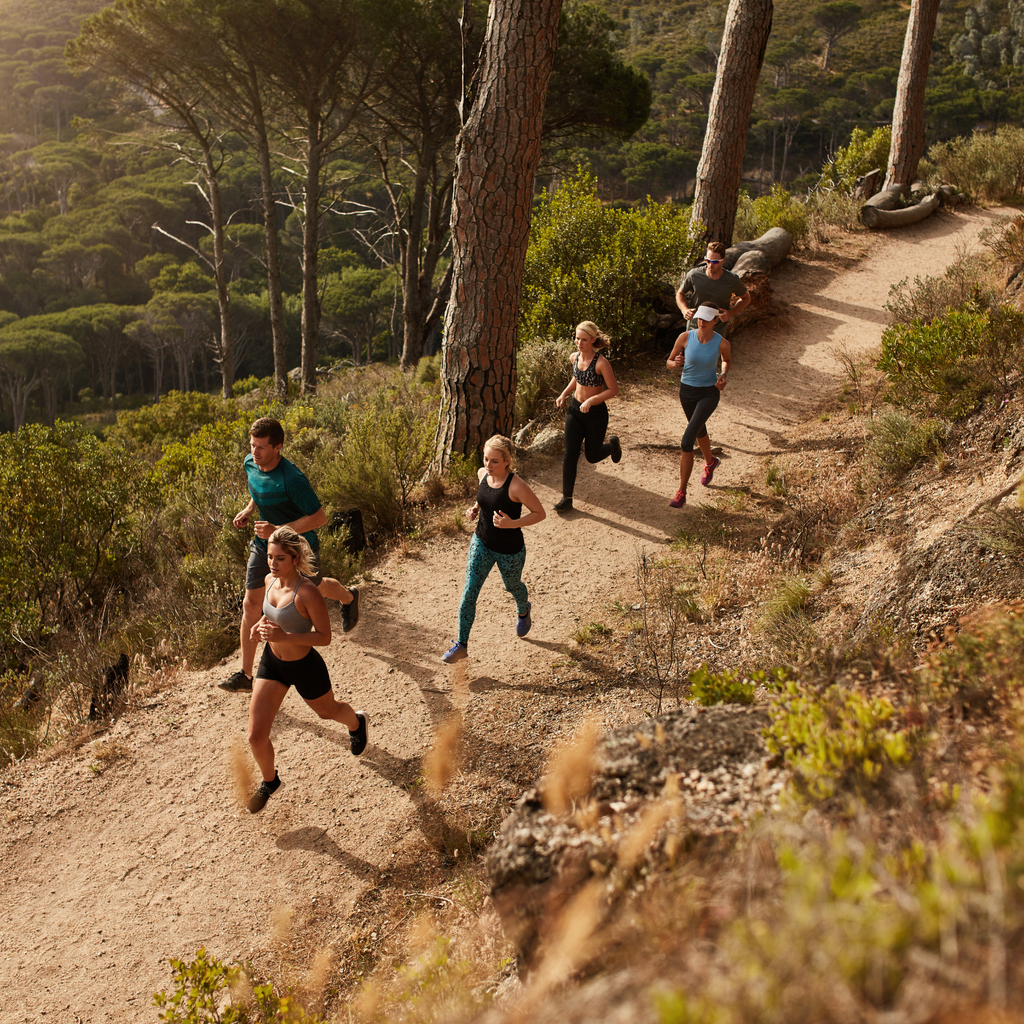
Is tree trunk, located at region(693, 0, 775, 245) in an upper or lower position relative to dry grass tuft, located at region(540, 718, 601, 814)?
upper

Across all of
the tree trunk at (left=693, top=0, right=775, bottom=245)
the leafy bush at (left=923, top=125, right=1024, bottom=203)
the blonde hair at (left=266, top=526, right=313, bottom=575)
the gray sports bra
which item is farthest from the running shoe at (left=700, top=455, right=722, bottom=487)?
the leafy bush at (left=923, top=125, right=1024, bottom=203)

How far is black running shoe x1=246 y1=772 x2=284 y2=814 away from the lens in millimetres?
4219

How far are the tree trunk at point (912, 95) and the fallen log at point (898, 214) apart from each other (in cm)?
130

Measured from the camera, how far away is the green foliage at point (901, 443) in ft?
19.0

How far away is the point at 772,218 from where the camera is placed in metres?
13.8

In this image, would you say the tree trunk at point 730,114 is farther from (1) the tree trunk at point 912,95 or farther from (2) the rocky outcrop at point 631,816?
(2) the rocky outcrop at point 631,816

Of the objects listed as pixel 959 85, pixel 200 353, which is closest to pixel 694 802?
pixel 200 353

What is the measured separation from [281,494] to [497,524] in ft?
4.44

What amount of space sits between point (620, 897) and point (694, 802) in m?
0.41

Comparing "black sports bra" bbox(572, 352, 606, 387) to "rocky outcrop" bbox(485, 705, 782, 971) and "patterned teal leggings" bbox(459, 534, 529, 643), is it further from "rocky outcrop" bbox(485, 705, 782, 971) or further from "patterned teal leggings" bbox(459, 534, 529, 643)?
"rocky outcrop" bbox(485, 705, 782, 971)

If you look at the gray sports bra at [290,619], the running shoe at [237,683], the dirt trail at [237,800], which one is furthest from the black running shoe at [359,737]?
the running shoe at [237,683]

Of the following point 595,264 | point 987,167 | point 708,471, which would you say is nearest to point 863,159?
point 987,167

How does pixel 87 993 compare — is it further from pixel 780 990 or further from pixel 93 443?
pixel 93 443

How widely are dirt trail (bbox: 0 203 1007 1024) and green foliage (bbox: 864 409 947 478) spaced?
4.79 feet
